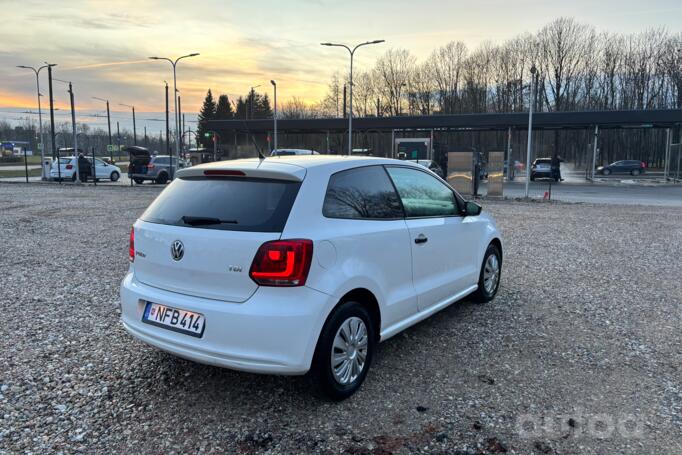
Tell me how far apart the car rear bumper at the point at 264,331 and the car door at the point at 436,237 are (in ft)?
4.34

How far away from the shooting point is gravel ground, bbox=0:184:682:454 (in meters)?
3.16

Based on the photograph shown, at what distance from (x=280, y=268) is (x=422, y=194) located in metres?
2.00

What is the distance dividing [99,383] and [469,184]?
19.1m

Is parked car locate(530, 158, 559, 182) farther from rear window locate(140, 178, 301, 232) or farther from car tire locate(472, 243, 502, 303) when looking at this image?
rear window locate(140, 178, 301, 232)

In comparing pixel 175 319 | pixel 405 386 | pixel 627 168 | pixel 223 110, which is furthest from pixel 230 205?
pixel 223 110

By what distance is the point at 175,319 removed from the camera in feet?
11.3

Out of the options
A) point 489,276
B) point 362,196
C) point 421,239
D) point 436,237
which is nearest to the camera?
point 362,196

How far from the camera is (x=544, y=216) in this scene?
1492cm

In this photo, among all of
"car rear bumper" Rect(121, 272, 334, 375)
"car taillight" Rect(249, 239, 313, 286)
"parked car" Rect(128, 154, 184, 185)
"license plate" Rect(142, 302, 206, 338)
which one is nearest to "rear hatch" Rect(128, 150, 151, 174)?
"parked car" Rect(128, 154, 184, 185)

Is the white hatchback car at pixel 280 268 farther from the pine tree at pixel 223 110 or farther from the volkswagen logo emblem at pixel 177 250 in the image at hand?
the pine tree at pixel 223 110

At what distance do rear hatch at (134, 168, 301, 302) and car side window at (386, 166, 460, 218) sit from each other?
126cm

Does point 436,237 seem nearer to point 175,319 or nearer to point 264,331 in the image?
point 264,331

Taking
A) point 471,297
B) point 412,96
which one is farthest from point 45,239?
point 412,96

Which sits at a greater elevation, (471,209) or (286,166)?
(286,166)
